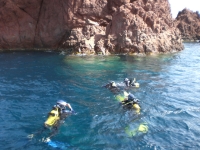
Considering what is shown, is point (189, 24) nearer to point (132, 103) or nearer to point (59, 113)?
point (132, 103)

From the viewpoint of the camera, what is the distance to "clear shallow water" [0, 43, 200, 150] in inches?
380

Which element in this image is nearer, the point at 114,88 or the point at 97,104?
the point at 97,104

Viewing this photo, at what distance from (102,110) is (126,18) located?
2072cm

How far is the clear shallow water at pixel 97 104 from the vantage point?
9648 mm

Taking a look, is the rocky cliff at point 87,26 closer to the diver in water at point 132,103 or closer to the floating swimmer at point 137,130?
the diver in water at point 132,103

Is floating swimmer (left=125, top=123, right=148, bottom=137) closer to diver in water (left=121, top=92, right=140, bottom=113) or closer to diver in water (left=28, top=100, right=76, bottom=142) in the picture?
diver in water (left=121, top=92, right=140, bottom=113)

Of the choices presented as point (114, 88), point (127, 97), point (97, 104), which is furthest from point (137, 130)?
point (114, 88)

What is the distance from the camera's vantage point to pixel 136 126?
1086 cm

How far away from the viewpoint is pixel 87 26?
32.2 meters

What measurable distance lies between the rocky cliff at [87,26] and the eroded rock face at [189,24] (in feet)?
127

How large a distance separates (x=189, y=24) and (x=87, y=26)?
52766mm

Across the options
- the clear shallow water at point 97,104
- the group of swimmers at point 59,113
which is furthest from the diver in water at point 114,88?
the group of swimmers at point 59,113

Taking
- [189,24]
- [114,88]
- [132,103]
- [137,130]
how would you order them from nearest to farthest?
1. [137,130]
2. [132,103]
3. [114,88]
4. [189,24]

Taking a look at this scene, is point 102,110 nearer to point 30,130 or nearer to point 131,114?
A: point 131,114
